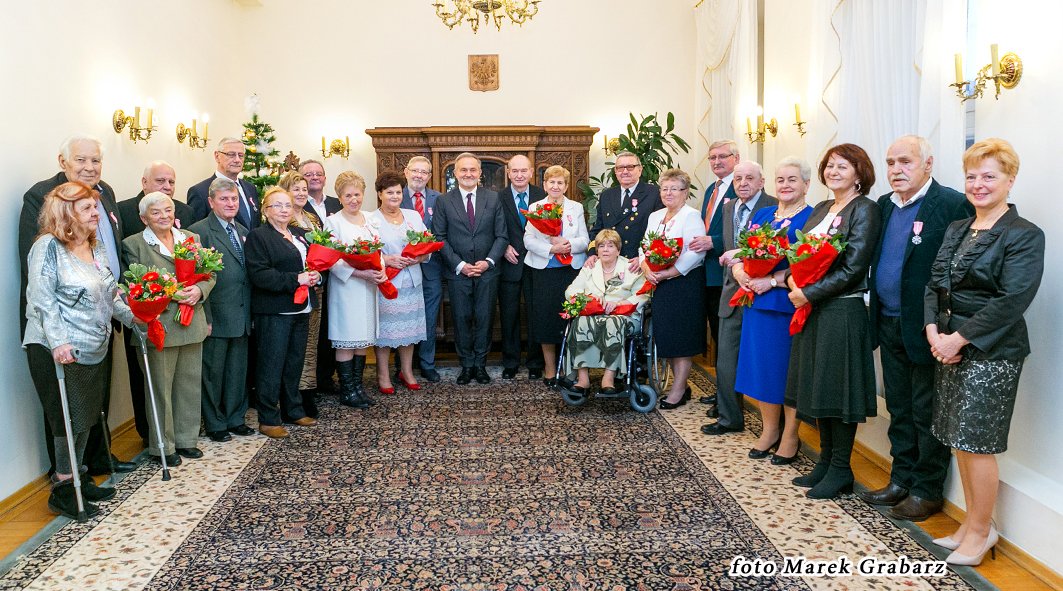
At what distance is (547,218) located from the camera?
5.82 m

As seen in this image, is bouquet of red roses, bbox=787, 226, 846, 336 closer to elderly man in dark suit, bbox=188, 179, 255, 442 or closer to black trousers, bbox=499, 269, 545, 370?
black trousers, bbox=499, 269, 545, 370

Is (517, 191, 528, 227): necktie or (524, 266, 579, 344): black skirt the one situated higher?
(517, 191, 528, 227): necktie

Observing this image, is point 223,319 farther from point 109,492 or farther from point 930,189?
point 930,189

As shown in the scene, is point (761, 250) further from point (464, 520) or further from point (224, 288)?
point (224, 288)

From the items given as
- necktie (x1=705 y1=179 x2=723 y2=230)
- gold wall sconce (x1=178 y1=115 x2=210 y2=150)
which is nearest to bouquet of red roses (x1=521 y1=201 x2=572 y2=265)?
necktie (x1=705 y1=179 x2=723 y2=230)

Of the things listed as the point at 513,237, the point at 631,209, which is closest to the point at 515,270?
the point at 513,237

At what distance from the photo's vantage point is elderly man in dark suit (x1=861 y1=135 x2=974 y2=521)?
3.29 metres

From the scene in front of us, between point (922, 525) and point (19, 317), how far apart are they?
182 inches

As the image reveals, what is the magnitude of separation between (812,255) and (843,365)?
1.85 feet

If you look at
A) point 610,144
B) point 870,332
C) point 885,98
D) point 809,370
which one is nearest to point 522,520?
point 809,370

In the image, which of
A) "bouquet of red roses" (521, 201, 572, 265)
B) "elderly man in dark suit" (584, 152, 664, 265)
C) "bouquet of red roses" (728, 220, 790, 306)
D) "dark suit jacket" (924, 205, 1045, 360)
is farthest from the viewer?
"elderly man in dark suit" (584, 152, 664, 265)

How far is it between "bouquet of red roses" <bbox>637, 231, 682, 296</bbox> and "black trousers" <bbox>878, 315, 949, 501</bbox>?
168 centimetres

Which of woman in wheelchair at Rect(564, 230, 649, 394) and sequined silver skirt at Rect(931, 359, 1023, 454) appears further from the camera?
woman in wheelchair at Rect(564, 230, 649, 394)

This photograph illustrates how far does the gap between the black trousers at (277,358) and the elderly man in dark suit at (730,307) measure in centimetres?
272
